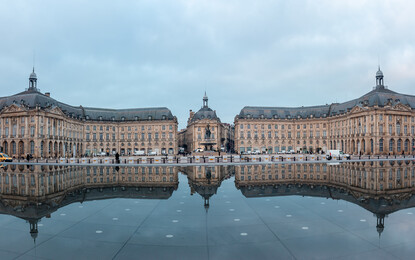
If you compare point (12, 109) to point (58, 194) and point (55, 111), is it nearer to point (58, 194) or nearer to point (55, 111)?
point (55, 111)

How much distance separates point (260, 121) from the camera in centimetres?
10669

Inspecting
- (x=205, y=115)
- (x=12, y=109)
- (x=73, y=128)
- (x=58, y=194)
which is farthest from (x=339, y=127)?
(x=12, y=109)

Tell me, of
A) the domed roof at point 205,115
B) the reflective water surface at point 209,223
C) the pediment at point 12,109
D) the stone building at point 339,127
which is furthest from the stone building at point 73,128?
the reflective water surface at point 209,223

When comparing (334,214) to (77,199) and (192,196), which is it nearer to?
(192,196)

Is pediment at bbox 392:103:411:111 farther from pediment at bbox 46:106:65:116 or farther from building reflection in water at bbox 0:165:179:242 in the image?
pediment at bbox 46:106:65:116

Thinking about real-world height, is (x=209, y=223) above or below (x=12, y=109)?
below

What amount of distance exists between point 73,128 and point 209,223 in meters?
89.1

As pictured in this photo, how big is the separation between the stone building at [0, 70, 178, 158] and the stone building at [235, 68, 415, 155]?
103 feet

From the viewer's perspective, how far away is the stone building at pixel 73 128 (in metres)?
70.8

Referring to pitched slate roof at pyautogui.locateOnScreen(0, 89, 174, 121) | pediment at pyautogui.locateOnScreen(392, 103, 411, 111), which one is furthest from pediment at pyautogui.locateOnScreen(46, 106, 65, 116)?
pediment at pyautogui.locateOnScreen(392, 103, 411, 111)

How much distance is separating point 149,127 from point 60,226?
9384 centimetres

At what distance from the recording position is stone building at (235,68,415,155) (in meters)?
78.2

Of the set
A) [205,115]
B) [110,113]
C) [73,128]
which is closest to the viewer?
[73,128]

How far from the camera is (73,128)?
88625 millimetres
